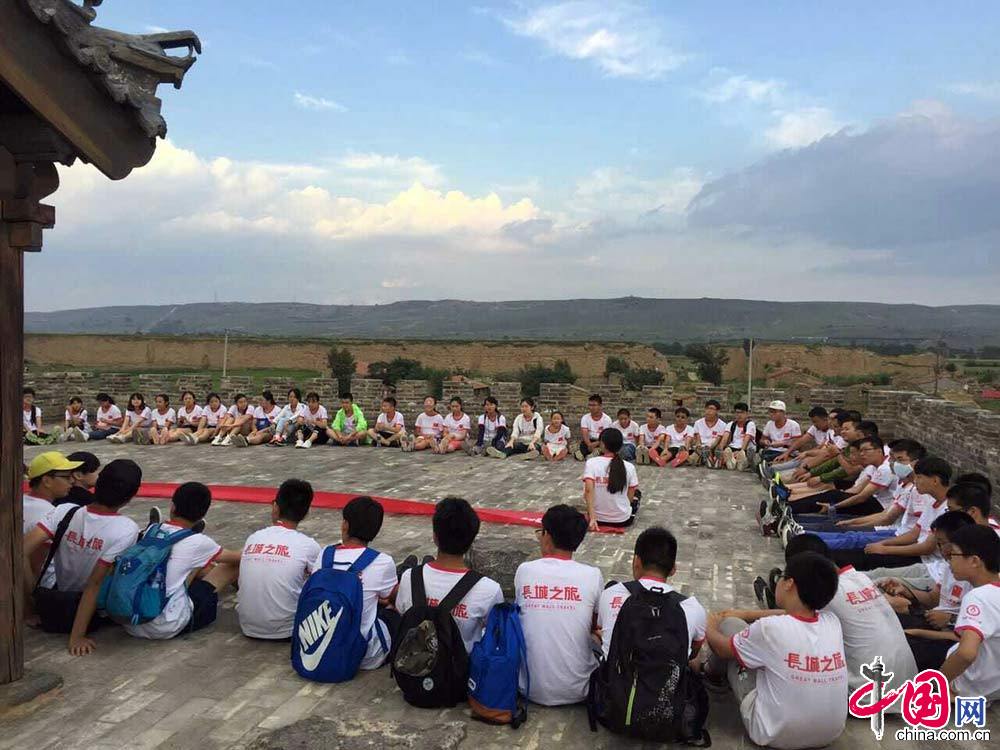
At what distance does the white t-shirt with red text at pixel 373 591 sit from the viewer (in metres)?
3.96

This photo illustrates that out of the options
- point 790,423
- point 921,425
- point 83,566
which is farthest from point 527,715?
point 921,425

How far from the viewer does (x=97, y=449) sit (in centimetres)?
1209

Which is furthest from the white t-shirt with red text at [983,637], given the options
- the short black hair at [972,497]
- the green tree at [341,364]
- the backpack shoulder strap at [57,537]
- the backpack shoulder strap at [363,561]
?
the green tree at [341,364]

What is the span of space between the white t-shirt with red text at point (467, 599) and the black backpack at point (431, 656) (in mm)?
60

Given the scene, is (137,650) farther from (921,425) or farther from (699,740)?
(921,425)

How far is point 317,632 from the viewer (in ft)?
12.6

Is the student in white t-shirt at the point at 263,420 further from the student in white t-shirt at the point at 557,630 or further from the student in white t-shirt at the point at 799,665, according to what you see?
the student in white t-shirt at the point at 799,665

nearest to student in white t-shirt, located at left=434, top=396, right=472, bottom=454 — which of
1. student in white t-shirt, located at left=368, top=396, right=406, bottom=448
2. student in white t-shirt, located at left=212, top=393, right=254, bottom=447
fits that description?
student in white t-shirt, located at left=368, top=396, right=406, bottom=448

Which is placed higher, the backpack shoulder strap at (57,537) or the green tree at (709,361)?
the green tree at (709,361)

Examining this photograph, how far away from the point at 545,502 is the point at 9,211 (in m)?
6.19

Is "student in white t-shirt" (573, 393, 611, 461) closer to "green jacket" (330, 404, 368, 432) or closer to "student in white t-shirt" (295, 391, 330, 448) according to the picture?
"green jacket" (330, 404, 368, 432)

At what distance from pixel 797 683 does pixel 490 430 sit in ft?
29.8

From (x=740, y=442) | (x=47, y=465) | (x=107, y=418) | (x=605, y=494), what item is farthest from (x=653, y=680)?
(x=107, y=418)

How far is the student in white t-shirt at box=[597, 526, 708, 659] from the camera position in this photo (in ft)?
11.5
